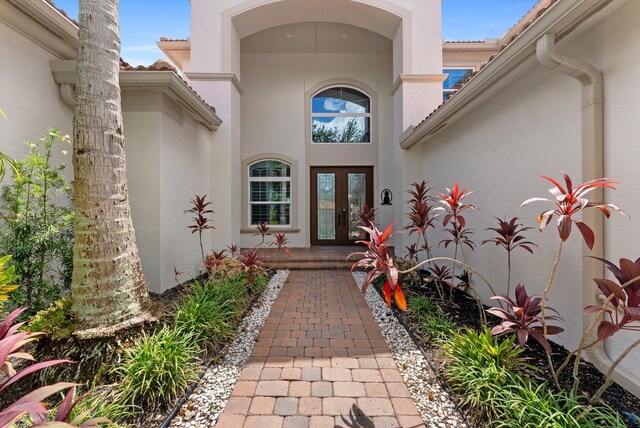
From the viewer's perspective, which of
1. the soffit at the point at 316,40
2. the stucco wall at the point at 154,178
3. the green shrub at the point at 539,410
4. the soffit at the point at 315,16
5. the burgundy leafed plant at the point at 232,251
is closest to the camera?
the green shrub at the point at 539,410

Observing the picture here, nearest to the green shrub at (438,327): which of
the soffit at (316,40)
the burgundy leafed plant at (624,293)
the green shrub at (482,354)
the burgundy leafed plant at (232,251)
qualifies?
the green shrub at (482,354)

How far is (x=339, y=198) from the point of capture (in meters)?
9.41

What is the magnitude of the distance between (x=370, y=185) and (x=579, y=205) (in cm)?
752

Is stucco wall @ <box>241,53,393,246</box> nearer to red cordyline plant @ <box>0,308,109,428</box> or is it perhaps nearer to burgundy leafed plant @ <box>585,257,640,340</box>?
burgundy leafed plant @ <box>585,257,640,340</box>

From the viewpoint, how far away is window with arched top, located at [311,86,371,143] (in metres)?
9.46

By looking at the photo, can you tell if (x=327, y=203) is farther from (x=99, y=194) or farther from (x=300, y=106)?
(x=99, y=194)

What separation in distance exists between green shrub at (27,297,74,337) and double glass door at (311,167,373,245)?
7.06m

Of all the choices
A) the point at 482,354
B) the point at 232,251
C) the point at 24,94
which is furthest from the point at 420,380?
the point at 24,94

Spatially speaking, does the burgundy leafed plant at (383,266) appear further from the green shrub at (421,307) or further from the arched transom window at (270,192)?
the arched transom window at (270,192)

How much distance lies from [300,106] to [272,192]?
2.73 meters

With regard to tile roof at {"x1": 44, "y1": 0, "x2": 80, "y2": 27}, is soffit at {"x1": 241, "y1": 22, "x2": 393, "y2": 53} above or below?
above

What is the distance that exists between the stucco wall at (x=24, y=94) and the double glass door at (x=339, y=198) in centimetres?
631

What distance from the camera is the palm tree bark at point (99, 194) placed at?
2.49 meters

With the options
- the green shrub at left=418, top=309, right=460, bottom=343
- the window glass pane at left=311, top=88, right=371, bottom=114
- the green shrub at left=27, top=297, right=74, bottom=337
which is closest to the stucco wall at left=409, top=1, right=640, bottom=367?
the green shrub at left=418, top=309, right=460, bottom=343
